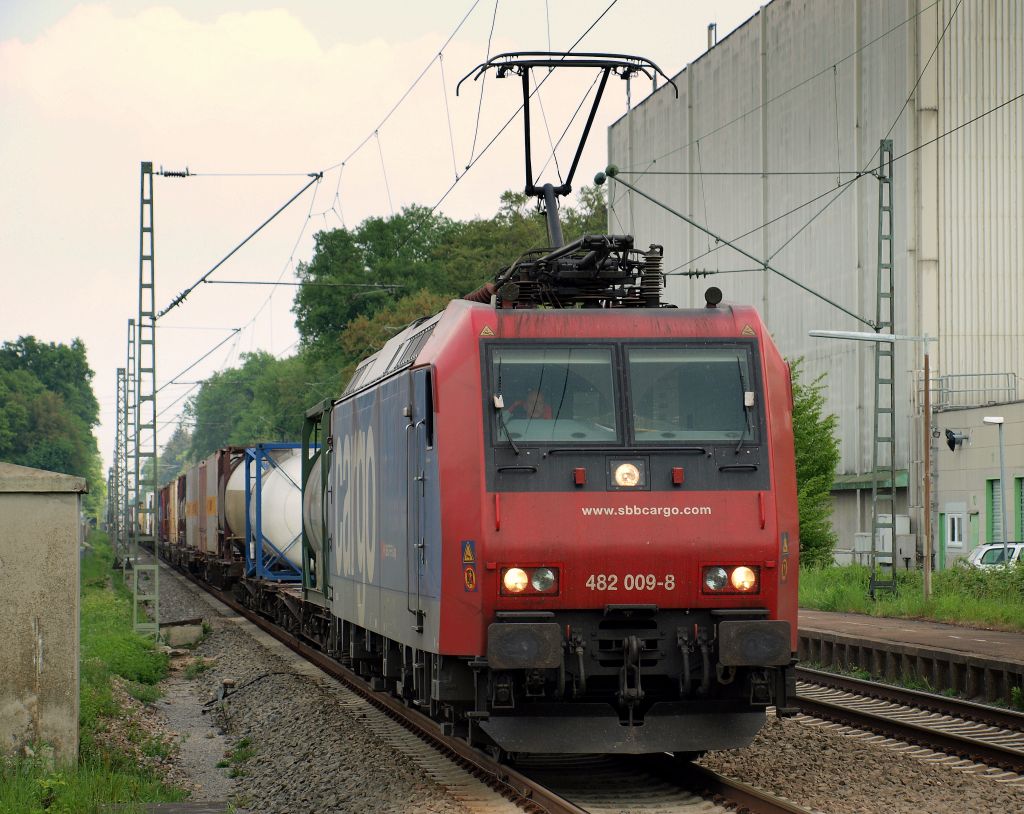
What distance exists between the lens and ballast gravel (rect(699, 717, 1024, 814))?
32.1 ft

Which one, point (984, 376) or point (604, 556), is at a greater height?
point (984, 376)

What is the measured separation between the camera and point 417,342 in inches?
465

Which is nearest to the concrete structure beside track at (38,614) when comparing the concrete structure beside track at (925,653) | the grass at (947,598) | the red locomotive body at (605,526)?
the red locomotive body at (605,526)

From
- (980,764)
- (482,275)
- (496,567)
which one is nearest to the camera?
(496,567)

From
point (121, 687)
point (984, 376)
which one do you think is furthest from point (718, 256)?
point (121, 687)

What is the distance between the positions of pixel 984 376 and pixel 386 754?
34827mm

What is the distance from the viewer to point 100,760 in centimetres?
1146

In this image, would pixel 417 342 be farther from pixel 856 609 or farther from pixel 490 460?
pixel 856 609

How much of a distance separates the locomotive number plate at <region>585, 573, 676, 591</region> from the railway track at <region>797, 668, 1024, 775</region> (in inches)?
132

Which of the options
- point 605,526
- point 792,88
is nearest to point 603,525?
point 605,526

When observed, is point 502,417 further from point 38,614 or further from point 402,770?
point 38,614

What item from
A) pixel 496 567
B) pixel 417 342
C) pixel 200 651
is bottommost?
pixel 200 651

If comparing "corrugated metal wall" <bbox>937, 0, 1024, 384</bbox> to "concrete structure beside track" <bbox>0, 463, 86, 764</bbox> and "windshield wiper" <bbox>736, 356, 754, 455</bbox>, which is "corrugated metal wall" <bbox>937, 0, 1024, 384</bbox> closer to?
"windshield wiper" <bbox>736, 356, 754, 455</bbox>

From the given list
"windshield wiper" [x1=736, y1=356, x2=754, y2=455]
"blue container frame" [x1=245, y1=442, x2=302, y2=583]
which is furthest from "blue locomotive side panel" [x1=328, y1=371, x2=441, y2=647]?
"blue container frame" [x1=245, y1=442, x2=302, y2=583]
